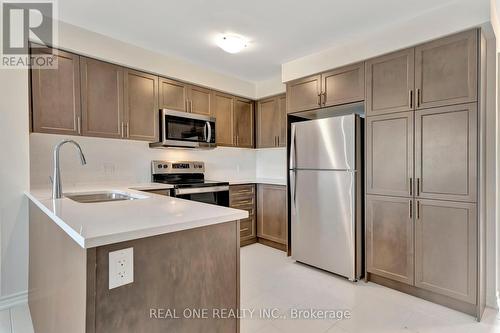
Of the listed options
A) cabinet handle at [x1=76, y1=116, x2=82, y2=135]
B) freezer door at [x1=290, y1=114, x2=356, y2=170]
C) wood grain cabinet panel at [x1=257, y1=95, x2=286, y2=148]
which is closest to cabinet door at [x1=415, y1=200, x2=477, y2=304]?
freezer door at [x1=290, y1=114, x2=356, y2=170]

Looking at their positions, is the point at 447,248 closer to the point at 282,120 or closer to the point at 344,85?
the point at 344,85

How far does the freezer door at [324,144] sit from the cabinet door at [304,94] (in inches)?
10.8

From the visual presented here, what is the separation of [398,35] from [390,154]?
1117 mm

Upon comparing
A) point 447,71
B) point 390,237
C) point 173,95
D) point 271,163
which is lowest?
point 390,237

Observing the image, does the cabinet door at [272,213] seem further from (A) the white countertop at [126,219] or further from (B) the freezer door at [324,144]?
(A) the white countertop at [126,219]

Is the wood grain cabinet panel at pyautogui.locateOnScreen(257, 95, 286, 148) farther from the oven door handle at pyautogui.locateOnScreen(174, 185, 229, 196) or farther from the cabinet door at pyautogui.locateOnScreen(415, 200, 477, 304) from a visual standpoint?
the cabinet door at pyautogui.locateOnScreen(415, 200, 477, 304)

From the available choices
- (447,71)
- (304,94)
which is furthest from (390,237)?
(304,94)

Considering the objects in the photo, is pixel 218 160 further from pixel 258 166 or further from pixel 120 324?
pixel 120 324

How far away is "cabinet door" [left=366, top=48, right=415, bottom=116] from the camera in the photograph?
2451 mm

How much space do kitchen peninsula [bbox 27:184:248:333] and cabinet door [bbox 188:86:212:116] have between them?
237 centimetres

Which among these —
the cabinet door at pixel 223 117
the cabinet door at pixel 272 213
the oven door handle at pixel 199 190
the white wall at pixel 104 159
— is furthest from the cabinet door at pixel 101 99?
the cabinet door at pixel 272 213

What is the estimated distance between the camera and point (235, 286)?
4.21 ft

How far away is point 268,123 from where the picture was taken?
13.8ft

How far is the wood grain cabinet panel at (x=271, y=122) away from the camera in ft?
13.2
